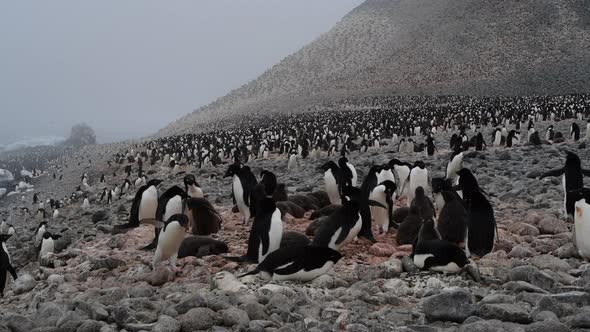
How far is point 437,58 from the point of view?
67625 mm

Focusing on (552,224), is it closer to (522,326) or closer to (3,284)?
(522,326)

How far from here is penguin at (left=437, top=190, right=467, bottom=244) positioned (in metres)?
6.30

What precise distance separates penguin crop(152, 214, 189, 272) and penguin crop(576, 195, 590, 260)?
3.84 meters

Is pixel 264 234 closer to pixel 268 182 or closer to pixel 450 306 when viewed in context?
pixel 450 306

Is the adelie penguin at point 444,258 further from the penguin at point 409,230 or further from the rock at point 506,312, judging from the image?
the penguin at point 409,230

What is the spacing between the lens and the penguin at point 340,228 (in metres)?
6.09

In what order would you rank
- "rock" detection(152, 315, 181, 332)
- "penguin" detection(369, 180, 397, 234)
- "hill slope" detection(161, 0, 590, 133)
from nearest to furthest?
"rock" detection(152, 315, 181, 332)
"penguin" detection(369, 180, 397, 234)
"hill slope" detection(161, 0, 590, 133)

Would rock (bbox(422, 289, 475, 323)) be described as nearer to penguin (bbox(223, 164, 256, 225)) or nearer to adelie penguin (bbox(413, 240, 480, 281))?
adelie penguin (bbox(413, 240, 480, 281))

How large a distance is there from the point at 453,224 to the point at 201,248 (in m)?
2.83

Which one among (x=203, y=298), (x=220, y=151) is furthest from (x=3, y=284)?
(x=220, y=151)

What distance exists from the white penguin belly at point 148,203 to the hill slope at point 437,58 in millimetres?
49638

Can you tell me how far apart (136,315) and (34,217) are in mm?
18234

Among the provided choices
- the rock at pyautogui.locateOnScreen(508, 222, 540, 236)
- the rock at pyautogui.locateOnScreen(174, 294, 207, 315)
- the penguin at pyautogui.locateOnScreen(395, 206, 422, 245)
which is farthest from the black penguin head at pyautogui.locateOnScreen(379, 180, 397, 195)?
the rock at pyautogui.locateOnScreen(174, 294, 207, 315)

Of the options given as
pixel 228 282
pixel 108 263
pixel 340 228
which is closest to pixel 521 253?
pixel 340 228
